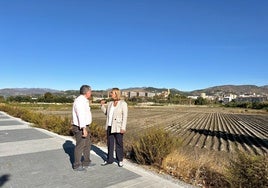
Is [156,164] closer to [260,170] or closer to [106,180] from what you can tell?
[106,180]

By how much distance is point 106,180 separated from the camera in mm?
4891

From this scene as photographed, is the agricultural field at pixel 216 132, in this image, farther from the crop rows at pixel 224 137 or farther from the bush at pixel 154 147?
the bush at pixel 154 147

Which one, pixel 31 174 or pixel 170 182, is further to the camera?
pixel 31 174

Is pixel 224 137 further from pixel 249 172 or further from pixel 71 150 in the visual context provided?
pixel 249 172

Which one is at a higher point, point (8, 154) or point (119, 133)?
point (119, 133)

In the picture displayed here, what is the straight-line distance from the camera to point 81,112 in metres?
5.50

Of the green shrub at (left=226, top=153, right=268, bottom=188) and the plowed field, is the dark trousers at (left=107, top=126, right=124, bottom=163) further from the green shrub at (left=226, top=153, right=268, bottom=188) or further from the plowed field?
the plowed field

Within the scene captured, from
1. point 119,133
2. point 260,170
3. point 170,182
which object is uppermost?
point 119,133

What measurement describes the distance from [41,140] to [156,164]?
4821 mm

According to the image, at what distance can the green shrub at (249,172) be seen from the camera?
4281 mm

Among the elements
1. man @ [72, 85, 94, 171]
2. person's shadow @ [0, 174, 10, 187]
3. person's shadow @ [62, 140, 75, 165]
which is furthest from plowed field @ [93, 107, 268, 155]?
person's shadow @ [0, 174, 10, 187]

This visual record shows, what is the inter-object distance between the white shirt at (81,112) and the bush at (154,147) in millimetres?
1437

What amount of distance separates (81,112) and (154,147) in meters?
1.76

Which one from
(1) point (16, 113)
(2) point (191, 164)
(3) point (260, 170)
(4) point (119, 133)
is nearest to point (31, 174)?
(4) point (119, 133)
